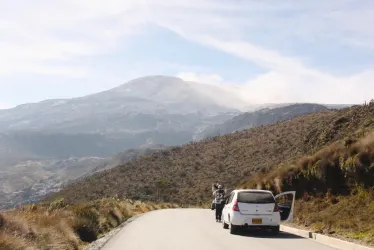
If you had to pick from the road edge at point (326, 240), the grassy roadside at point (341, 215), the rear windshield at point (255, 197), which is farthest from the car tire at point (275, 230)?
the grassy roadside at point (341, 215)

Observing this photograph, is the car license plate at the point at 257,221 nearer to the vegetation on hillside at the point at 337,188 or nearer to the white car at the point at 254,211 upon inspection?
the white car at the point at 254,211

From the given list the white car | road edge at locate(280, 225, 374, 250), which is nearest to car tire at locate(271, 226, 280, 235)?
the white car

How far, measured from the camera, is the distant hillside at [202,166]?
226 ft

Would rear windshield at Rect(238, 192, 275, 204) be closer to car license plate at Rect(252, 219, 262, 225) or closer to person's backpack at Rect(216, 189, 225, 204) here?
car license plate at Rect(252, 219, 262, 225)

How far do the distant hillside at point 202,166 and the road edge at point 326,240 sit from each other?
130 ft

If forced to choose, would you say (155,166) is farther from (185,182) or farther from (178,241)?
(178,241)

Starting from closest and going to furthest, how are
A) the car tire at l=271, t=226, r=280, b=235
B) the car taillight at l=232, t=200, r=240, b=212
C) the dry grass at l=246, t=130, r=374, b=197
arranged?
the car tire at l=271, t=226, r=280, b=235 → the car taillight at l=232, t=200, r=240, b=212 → the dry grass at l=246, t=130, r=374, b=197

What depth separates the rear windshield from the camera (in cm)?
1769

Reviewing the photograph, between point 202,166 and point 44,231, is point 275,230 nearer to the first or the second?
point 44,231

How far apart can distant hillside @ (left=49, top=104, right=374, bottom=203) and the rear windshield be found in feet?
131

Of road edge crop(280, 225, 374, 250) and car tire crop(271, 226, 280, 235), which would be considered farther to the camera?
car tire crop(271, 226, 280, 235)

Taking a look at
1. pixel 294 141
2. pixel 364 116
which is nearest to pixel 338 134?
pixel 364 116

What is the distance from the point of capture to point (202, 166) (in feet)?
260

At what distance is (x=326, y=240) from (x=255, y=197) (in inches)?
147
